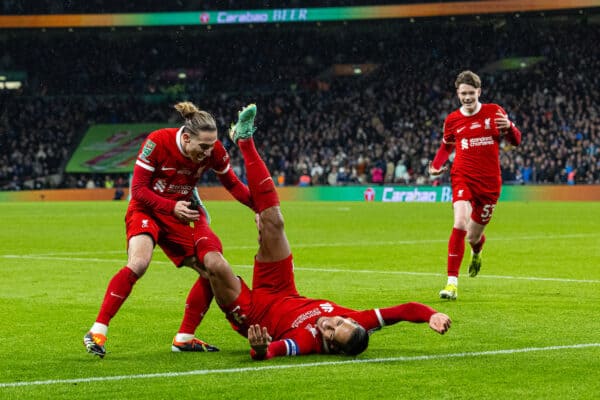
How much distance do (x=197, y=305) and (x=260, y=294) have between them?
65 centimetres

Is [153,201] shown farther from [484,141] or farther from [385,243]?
[385,243]

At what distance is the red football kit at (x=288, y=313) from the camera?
7.79m

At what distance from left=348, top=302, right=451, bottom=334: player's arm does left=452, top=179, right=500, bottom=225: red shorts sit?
17.7ft

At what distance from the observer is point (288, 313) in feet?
26.5

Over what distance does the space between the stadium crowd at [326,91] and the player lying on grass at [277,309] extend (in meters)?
37.4

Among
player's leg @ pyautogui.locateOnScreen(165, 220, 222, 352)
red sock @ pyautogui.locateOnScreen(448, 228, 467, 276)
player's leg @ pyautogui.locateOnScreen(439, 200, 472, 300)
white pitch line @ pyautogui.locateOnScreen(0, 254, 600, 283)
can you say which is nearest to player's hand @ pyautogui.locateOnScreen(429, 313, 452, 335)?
player's leg @ pyautogui.locateOnScreen(165, 220, 222, 352)

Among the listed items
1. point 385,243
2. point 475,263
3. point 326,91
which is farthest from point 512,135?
point 326,91

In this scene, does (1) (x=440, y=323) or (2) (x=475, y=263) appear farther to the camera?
(2) (x=475, y=263)

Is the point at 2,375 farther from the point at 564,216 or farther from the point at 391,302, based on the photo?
the point at 564,216

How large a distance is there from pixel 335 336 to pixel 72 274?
8.50 metres

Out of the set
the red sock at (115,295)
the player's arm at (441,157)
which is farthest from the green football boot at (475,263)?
the red sock at (115,295)

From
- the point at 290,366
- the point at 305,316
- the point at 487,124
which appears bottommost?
the point at 290,366

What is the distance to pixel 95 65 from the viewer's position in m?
65.8

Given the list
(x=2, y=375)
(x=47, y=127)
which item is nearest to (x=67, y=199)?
(x=47, y=127)
